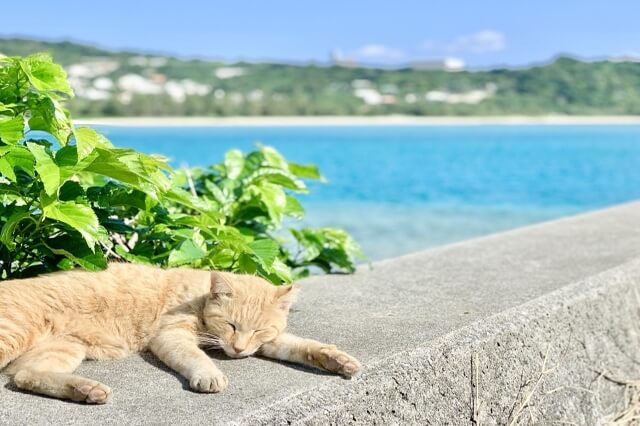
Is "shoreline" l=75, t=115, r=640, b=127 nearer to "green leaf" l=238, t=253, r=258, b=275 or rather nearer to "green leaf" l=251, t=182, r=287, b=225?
"green leaf" l=251, t=182, r=287, b=225

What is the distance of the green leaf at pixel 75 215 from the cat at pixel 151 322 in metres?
0.14

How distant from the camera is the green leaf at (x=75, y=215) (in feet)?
6.80

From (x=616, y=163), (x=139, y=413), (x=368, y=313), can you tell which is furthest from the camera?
(x=616, y=163)

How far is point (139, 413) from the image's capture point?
168cm

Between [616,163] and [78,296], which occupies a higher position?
[78,296]

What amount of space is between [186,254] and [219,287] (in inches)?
15.7

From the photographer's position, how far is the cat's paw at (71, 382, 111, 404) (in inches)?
67.7

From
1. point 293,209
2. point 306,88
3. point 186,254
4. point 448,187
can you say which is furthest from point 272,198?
point 306,88

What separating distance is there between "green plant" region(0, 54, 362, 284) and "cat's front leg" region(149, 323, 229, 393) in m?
0.32

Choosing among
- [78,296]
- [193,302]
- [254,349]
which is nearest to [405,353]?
[254,349]

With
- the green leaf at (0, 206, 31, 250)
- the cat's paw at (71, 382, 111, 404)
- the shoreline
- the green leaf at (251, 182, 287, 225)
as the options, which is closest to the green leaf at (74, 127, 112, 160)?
the green leaf at (0, 206, 31, 250)

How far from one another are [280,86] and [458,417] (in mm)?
62044

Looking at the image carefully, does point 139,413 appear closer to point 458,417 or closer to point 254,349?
point 254,349

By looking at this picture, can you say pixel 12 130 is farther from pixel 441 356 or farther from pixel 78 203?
pixel 441 356
